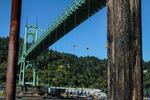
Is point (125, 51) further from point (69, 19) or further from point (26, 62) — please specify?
point (26, 62)

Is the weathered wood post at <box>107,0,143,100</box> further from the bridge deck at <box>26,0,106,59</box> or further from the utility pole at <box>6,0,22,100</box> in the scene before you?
the bridge deck at <box>26,0,106,59</box>

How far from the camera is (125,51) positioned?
9.53 feet

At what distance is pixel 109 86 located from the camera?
290cm

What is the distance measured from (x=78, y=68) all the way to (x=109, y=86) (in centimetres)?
13635

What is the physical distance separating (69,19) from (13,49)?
58.0 meters

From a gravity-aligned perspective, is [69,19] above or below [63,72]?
above

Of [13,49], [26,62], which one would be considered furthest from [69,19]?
[13,49]

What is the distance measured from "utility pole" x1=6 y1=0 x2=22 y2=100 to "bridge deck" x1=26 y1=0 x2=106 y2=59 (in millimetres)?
40799

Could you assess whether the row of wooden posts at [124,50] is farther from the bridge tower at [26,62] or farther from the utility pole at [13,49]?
the bridge tower at [26,62]

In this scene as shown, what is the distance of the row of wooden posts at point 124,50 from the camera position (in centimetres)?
286

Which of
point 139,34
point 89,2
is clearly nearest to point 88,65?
point 89,2

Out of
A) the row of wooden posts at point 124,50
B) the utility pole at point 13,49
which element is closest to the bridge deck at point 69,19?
the utility pole at point 13,49

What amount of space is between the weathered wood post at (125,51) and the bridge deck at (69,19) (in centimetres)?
4235

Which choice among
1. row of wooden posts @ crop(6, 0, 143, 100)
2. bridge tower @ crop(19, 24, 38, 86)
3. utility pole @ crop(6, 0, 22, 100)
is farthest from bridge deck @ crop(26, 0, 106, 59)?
row of wooden posts @ crop(6, 0, 143, 100)
